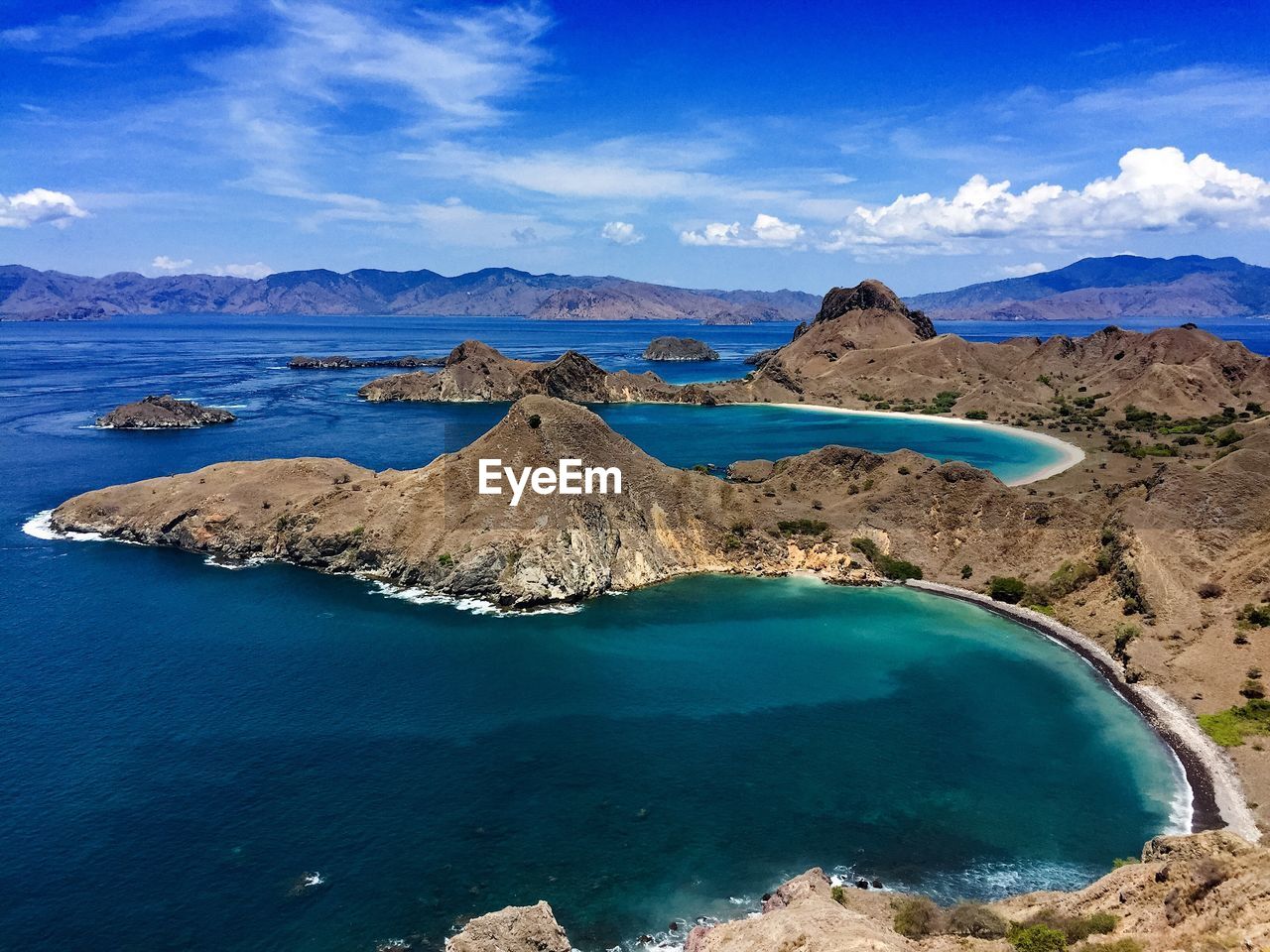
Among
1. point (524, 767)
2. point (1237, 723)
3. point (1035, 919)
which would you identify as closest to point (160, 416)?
point (524, 767)

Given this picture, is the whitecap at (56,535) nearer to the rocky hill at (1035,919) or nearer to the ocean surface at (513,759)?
the ocean surface at (513,759)

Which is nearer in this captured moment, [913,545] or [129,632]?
[129,632]

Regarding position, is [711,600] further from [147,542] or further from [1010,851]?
[147,542]

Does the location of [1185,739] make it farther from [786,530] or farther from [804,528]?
[786,530]

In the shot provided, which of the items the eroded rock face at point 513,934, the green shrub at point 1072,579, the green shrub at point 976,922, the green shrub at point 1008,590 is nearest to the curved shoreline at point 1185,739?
the green shrub at point 1008,590

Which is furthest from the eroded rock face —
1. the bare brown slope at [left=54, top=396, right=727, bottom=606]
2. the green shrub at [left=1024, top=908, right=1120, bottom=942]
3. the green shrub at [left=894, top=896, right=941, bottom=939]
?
the bare brown slope at [left=54, top=396, right=727, bottom=606]

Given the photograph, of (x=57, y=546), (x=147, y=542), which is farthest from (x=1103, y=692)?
(x=57, y=546)

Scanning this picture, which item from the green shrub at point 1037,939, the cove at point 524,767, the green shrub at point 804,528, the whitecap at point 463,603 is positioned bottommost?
the cove at point 524,767
